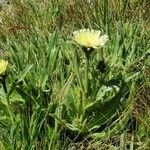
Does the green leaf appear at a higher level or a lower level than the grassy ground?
higher

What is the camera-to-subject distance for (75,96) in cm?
186

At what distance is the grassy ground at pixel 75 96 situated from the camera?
1695 mm

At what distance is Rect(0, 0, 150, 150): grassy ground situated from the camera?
5.56 ft

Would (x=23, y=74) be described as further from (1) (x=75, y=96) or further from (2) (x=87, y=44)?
(2) (x=87, y=44)

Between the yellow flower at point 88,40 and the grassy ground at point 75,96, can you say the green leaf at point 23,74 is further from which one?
the yellow flower at point 88,40

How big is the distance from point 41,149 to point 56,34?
0.64m

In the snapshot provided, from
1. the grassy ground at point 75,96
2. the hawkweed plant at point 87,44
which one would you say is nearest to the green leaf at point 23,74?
the grassy ground at point 75,96

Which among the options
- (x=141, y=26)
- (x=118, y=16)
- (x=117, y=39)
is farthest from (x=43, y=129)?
(x=118, y=16)

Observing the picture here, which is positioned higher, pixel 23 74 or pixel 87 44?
pixel 87 44

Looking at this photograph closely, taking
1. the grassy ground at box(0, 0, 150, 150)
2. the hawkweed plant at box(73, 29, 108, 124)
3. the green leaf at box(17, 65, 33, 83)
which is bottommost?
the grassy ground at box(0, 0, 150, 150)

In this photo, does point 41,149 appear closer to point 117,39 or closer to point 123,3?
point 117,39

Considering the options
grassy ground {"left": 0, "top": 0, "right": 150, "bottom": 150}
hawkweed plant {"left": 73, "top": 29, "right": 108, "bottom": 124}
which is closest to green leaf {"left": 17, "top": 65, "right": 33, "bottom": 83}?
grassy ground {"left": 0, "top": 0, "right": 150, "bottom": 150}

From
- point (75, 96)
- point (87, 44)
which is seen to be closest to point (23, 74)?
point (75, 96)

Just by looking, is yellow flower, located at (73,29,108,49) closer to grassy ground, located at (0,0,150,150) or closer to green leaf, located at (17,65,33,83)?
grassy ground, located at (0,0,150,150)
